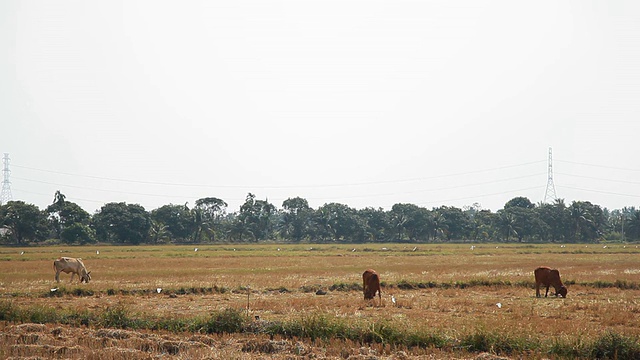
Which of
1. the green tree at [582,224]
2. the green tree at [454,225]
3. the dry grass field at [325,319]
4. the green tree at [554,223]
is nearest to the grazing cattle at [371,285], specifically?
the dry grass field at [325,319]

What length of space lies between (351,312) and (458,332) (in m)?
4.77

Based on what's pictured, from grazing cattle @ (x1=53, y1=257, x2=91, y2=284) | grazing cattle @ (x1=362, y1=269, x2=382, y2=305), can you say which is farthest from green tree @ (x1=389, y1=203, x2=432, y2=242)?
grazing cattle @ (x1=362, y1=269, x2=382, y2=305)

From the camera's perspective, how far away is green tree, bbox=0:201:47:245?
80812 mm

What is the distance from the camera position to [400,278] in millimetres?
28094

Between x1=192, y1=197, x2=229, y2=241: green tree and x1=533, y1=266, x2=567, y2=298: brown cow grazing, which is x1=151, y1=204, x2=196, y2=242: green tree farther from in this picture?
x1=533, y1=266, x2=567, y2=298: brown cow grazing

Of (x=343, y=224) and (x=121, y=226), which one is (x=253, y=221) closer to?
(x=343, y=224)

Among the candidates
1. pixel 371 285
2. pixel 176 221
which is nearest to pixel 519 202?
pixel 176 221

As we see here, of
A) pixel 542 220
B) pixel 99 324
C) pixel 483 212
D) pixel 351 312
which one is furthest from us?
pixel 483 212

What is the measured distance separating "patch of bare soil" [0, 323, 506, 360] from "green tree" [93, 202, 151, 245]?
8031 cm

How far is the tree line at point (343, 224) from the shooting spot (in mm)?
92812

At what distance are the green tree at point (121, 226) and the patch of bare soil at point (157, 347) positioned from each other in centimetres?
8031

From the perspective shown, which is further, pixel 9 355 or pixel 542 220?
pixel 542 220

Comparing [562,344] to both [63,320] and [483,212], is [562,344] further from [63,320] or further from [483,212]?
[483,212]

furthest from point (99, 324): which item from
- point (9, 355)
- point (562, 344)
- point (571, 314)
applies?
point (571, 314)
